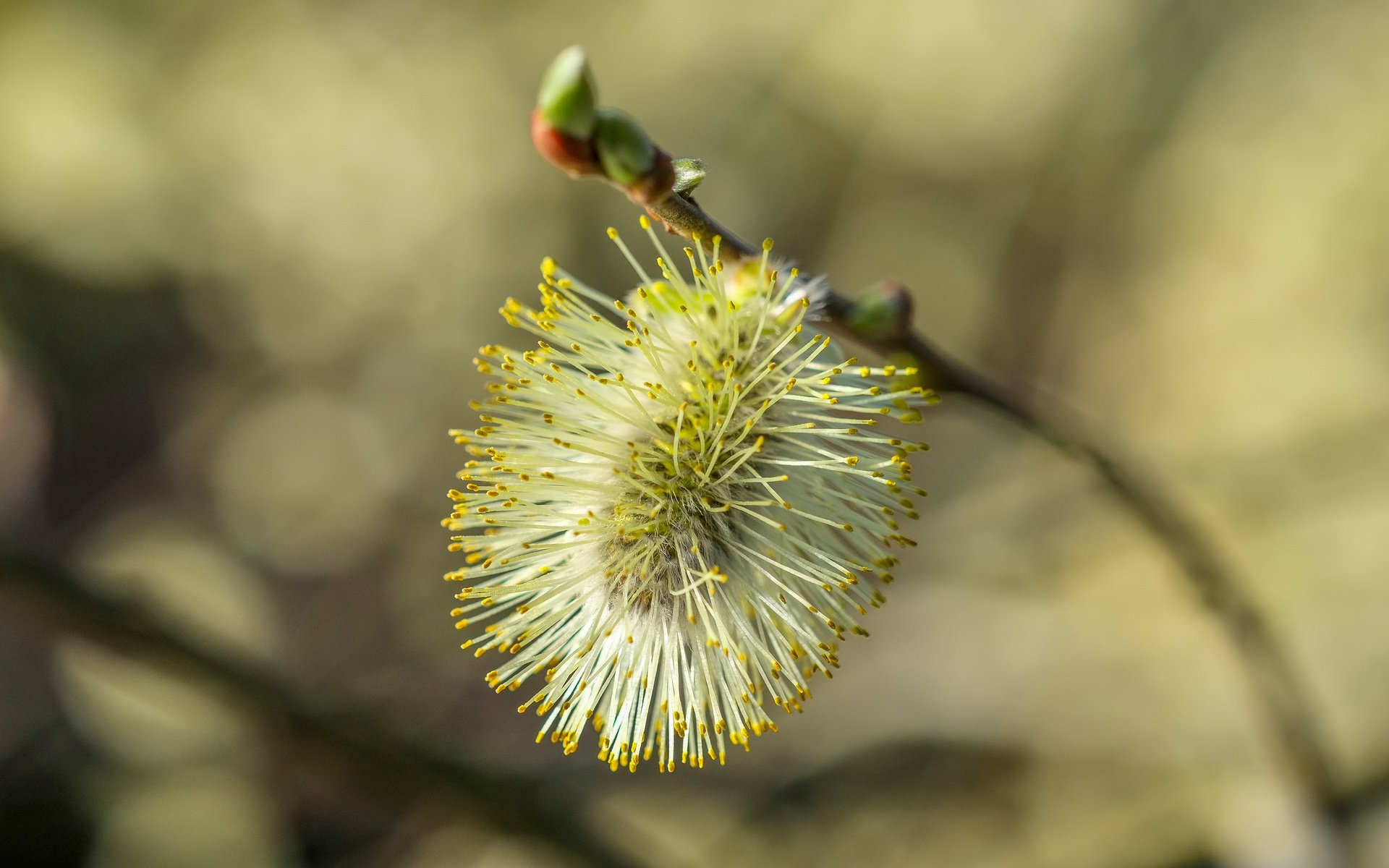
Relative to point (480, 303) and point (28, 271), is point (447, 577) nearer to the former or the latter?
point (480, 303)

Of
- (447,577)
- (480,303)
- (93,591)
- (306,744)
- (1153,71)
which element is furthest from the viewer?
(480,303)

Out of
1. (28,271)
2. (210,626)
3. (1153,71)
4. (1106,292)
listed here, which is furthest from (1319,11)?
(28,271)

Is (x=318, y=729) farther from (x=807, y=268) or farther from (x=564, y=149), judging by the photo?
(x=807, y=268)

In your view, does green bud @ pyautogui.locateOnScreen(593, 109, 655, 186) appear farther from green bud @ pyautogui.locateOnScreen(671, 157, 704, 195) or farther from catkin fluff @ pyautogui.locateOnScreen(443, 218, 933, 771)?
catkin fluff @ pyautogui.locateOnScreen(443, 218, 933, 771)

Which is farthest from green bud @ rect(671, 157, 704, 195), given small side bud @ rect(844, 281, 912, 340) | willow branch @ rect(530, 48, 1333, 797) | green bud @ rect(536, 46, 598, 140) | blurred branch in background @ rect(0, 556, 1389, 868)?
blurred branch in background @ rect(0, 556, 1389, 868)

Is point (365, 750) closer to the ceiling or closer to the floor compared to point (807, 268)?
closer to the floor

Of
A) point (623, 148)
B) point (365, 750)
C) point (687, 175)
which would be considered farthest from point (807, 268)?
point (623, 148)
